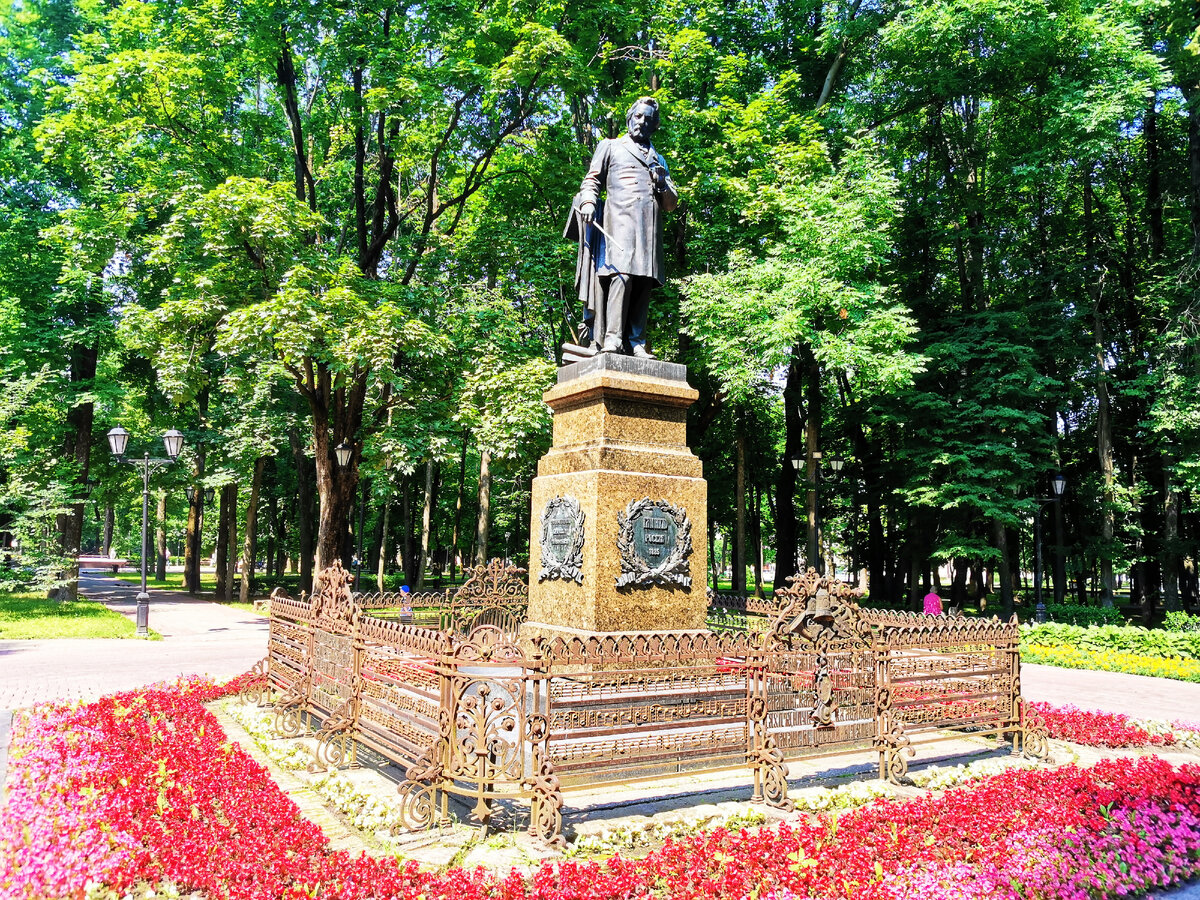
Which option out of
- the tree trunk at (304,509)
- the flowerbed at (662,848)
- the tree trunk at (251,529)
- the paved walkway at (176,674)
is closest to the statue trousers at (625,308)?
the flowerbed at (662,848)

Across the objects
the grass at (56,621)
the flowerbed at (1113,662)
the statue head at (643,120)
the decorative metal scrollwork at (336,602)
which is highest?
the statue head at (643,120)

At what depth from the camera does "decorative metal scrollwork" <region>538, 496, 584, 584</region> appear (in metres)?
7.78

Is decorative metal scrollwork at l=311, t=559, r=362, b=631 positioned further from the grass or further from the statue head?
the grass

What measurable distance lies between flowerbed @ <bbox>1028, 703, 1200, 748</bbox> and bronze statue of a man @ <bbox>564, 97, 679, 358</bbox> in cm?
612

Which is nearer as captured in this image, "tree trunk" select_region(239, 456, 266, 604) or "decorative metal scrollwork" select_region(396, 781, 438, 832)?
"decorative metal scrollwork" select_region(396, 781, 438, 832)

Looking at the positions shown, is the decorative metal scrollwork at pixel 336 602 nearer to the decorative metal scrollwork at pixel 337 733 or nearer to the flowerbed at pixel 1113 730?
the decorative metal scrollwork at pixel 337 733

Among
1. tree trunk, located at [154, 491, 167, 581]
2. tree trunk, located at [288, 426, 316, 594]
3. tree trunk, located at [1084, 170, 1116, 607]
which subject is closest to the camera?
tree trunk, located at [1084, 170, 1116, 607]

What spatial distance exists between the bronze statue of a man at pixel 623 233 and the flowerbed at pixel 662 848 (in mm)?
5188

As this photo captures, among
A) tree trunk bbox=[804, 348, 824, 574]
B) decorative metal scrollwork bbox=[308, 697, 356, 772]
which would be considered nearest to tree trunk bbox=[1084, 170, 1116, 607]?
tree trunk bbox=[804, 348, 824, 574]

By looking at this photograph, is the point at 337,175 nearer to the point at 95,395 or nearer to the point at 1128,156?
the point at 95,395

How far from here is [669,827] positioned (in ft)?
18.5

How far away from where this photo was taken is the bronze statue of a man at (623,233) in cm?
875

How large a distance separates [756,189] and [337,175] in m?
12.5

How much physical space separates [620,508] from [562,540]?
710 millimetres
